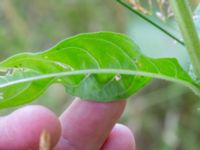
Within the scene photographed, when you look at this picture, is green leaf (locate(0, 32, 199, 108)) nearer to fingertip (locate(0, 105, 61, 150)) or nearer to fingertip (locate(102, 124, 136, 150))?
fingertip (locate(0, 105, 61, 150))

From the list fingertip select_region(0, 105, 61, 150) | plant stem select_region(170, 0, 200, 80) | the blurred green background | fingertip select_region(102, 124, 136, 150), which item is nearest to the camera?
plant stem select_region(170, 0, 200, 80)

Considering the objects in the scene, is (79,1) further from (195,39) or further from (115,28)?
(195,39)

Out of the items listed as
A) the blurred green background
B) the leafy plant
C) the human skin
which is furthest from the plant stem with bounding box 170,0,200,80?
the blurred green background

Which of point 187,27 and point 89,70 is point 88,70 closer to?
point 89,70

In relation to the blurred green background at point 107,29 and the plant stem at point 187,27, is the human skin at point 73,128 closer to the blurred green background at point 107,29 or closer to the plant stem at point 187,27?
the plant stem at point 187,27

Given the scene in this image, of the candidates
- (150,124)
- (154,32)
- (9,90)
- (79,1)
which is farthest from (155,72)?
(79,1)

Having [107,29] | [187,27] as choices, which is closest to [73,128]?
[187,27]

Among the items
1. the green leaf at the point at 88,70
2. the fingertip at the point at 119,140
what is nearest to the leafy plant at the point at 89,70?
the green leaf at the point at 88,70
